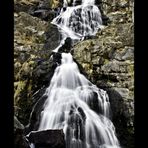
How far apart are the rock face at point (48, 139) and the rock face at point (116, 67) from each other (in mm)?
1389

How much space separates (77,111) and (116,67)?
61.7 inches

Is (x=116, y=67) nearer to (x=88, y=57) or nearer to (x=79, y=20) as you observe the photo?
(x=88, y=57)

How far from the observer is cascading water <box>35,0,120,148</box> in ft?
18.9

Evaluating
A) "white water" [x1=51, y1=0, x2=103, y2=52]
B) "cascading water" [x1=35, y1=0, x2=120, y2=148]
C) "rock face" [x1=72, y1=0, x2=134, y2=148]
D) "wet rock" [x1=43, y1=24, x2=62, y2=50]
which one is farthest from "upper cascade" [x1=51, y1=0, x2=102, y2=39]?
"cascading water" [x1=35, y1=0, x2=120, y2=148]

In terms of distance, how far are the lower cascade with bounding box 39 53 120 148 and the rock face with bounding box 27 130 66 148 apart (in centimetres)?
28

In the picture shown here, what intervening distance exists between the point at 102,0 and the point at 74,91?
3915 millimetres

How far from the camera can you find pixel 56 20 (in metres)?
9.23

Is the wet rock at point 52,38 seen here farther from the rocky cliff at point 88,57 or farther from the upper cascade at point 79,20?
the upper cascade at point 79,20

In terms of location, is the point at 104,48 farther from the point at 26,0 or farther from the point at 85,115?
the point at 26,0

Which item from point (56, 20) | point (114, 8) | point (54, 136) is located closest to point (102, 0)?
point (114, 8)

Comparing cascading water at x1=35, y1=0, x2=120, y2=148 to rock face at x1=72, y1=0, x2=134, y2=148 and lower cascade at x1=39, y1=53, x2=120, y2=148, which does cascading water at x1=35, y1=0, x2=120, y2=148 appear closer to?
lower cascade at x1=39, y1=53, x2=120, y2=148

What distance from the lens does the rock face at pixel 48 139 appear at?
16.4 feet

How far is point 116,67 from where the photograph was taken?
7.16 meters

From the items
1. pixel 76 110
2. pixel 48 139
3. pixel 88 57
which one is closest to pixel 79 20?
pixel 88 57
